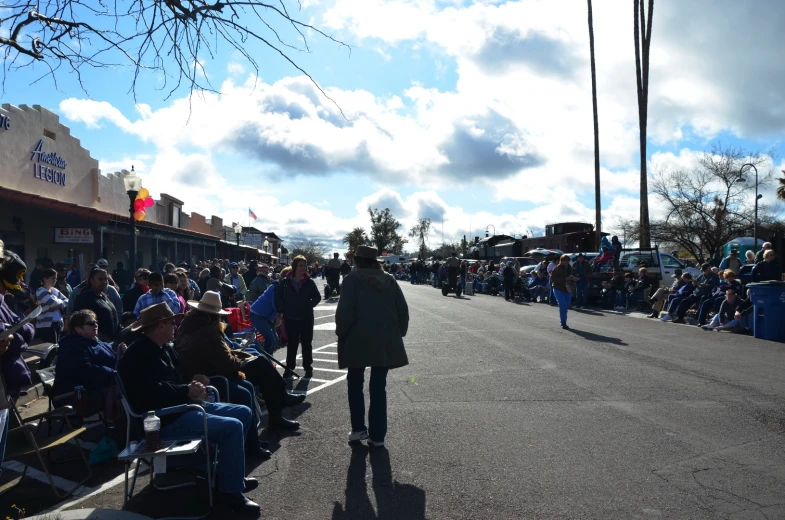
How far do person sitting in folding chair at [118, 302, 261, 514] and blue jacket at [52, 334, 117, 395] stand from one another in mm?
1731

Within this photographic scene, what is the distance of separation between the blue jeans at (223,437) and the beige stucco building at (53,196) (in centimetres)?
1339

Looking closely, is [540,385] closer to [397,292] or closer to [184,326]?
[397,292]

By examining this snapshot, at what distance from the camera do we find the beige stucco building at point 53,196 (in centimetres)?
1953

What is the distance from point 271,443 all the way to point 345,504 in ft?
6.31

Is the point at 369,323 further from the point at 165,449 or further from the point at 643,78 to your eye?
the point at 643,78

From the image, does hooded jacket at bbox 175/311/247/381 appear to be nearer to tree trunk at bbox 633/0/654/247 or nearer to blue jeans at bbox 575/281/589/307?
blue jeans at bbox 575/281/589/307

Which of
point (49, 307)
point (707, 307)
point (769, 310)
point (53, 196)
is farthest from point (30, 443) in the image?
point (53, 196)

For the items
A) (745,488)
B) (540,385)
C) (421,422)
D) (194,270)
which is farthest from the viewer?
(194,270)

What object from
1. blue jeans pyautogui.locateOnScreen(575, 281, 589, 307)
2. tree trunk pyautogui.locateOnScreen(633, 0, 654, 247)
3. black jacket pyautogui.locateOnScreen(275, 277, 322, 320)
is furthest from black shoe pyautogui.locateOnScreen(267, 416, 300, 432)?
tree trunk pyautogui.locateOnScreen(633, 0, 654, 247)

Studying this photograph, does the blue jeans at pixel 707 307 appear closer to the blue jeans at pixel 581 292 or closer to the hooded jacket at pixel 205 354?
the blue jeans at pixel 581 292

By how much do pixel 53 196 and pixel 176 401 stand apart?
2212 cm

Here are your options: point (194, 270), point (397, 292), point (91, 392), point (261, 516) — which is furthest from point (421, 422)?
point (194, 270)

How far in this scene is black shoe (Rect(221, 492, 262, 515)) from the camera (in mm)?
4698

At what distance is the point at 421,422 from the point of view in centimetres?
711
